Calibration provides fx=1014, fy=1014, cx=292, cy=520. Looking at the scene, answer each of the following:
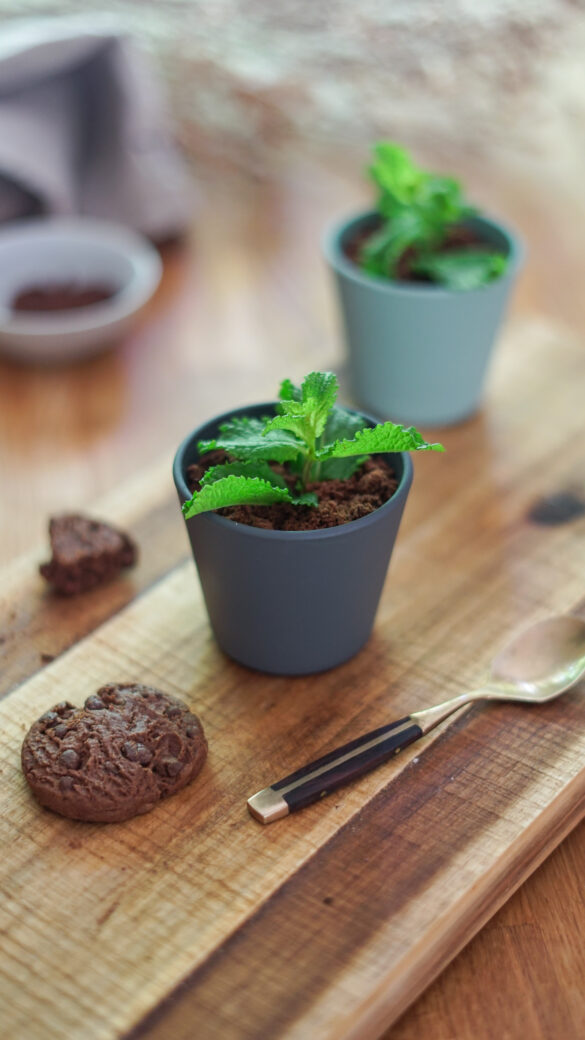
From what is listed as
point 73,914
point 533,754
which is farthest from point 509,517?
point 73,914

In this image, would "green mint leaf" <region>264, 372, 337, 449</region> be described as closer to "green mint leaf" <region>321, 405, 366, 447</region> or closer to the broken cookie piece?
"green mint leaf" <region>321, 405, 366, 447</region>

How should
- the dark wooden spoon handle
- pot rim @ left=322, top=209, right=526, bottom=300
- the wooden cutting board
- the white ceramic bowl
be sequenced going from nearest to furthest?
1. the wooden cutting board
2. the dark wooden spoon handle
3. pot rim @ left=322, top=209, right=526, bottom=300
4. the white ceramic bowl

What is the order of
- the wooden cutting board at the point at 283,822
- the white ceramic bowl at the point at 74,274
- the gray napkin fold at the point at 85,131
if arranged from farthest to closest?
1. the gray napkin fold at the point at 85,131
2. the white ceramic bowl at the point at 74,274
3. the wooden cutting board at the point at 283,822

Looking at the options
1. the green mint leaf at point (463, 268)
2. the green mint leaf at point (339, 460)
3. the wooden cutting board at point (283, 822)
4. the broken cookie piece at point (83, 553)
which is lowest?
the wooden cutting board at point (283, 822)

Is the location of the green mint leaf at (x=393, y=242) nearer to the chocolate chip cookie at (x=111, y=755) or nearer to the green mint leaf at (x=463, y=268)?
the green mint leaf at (x=463, y=268)

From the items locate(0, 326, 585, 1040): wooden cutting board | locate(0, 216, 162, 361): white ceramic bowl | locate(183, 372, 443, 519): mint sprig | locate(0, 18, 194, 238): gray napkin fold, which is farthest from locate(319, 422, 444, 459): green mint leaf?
locate(0, 18, 194, 238): gray napkin fold

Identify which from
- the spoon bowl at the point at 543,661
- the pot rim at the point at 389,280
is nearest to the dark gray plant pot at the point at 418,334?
the pot rim at the point at 389,280

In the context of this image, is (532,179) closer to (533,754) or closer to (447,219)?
(447,219)
